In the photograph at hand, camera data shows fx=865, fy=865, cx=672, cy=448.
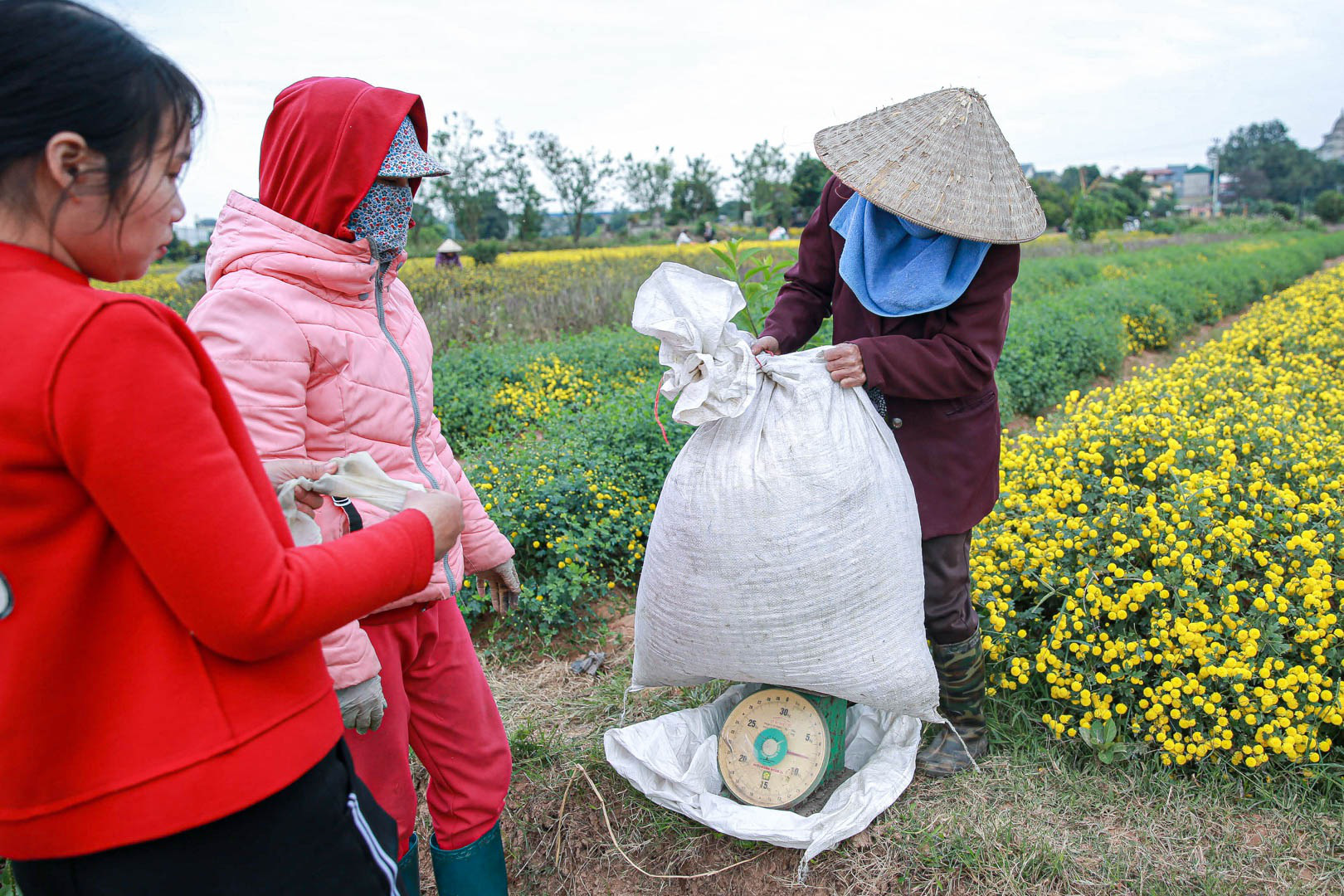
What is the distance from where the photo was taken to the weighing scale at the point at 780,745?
203cm

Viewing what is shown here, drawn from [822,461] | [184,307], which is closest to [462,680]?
[822,461]

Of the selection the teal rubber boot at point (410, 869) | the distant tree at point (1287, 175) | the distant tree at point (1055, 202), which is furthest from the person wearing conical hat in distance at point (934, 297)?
the distant tree at point (1287, 175)

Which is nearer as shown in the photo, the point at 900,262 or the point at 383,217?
the point at 383,217

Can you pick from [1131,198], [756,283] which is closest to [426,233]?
[756,283]

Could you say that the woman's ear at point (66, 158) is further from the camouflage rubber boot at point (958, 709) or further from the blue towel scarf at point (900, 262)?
the camouflage rubber boot at point (958, 709)

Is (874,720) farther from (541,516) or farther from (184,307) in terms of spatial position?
(184,307)

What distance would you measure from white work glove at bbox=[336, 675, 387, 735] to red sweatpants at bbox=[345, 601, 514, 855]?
159mm

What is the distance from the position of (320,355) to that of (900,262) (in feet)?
4.08

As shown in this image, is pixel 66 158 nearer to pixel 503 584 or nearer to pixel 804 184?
pixel 503 584

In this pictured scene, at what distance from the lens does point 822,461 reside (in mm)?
1798

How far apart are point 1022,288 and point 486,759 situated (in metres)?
10.6

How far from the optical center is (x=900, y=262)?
195cm

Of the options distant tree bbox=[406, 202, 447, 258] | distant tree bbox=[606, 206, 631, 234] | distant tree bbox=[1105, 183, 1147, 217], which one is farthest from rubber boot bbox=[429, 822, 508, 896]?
distant tree bbox=[606, 206, 631, 234]

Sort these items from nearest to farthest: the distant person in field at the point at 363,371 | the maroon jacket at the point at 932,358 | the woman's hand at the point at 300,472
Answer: the woman's hand at the point at 300,472, the distant person in field at the point at 363,371, the maroon jacket at the point at 932,358
